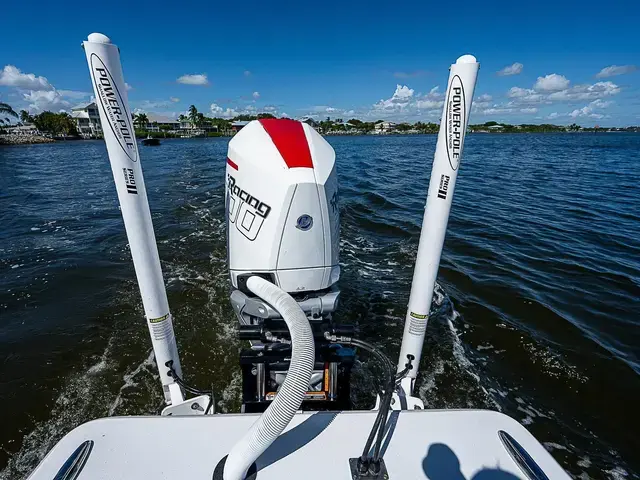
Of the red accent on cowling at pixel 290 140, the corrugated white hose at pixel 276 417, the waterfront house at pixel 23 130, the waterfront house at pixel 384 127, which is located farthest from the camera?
the waterfront house at pixel 384 127

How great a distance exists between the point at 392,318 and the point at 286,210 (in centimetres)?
364

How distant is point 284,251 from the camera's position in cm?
266

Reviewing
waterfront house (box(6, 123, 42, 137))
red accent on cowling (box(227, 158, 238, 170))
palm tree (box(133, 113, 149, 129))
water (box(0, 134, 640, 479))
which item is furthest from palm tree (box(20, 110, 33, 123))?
red accent on cowling (box(227, 158, 238, 170))

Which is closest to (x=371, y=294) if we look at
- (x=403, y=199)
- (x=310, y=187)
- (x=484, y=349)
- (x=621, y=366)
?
(x=484, y=349)

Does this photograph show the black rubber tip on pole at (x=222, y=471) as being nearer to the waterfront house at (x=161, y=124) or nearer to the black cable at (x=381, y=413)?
the black cable at (x=381, y=413)

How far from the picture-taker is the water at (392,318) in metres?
3.72

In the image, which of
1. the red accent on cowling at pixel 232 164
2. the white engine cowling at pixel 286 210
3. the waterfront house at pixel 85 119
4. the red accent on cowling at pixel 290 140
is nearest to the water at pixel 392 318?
the white engine cowling at pixel 286 210

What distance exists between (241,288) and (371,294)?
3.84 m

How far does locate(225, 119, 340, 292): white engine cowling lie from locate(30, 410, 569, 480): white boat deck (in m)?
1.15

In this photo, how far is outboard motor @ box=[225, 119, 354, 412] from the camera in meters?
2.58

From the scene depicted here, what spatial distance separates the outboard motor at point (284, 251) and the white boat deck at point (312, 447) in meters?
0.68

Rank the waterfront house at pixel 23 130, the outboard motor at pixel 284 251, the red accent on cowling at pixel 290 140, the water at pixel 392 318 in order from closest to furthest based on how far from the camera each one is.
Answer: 1. the outboard motor at pixel 284 251
2. the red accent on cowling at pixel 290 140
3. the water at pixel 392 318
4. the waterfront house at pixel 23 130

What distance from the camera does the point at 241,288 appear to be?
2871 mm

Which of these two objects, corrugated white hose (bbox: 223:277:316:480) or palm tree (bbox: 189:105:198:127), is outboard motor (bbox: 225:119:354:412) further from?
palm tree (bbox: 189:105:198:127)
